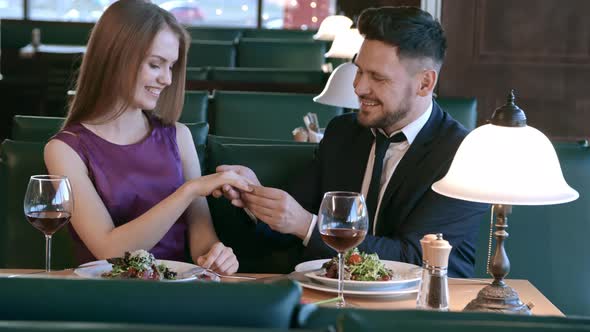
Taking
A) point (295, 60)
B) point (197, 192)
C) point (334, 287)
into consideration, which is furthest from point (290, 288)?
point (295, 60)

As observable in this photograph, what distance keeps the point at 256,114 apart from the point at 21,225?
6.26 feet

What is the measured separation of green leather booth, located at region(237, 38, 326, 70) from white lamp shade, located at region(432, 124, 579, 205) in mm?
7456

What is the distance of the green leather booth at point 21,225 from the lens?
9.52 ft

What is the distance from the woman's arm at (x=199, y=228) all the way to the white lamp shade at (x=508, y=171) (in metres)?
0.57

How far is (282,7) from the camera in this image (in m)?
11.4

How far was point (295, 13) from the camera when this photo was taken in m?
11.4

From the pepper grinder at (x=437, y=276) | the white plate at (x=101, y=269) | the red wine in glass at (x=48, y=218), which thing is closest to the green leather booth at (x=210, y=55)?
the white plate at (x=101, y=269)

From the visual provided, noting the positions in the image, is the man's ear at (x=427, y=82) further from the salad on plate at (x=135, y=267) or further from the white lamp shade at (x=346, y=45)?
the white lamp shade at (x=346, y=45)

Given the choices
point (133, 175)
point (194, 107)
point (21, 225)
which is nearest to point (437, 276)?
point (133, 175)

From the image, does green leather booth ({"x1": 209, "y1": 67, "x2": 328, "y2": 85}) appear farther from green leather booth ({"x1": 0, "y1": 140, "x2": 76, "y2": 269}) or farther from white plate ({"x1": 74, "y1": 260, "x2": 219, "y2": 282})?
white plate ({"x1": 74, "y1": 260, "x2": 219, "y2": 282})

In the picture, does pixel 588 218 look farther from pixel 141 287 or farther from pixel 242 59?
pixel 242 59

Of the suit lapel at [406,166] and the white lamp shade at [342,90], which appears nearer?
the suit lapel at [406,166]

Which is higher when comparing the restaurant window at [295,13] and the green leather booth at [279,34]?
the restaurant window at [295,13]

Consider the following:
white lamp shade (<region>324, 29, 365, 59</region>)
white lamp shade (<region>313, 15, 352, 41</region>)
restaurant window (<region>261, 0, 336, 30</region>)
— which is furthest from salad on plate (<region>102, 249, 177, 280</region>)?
restaurant window (<region>261, 0, 336, 30</region>)
